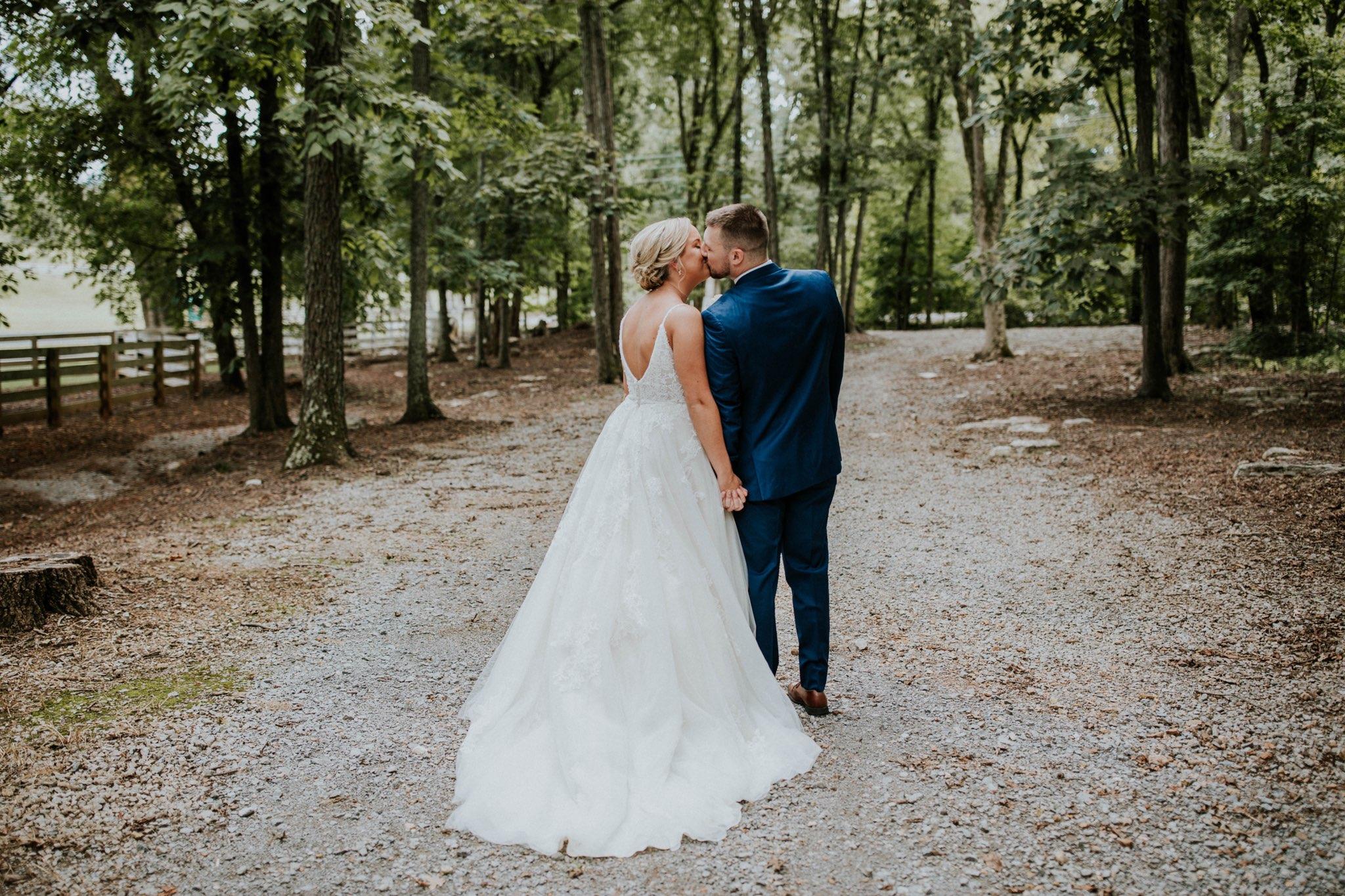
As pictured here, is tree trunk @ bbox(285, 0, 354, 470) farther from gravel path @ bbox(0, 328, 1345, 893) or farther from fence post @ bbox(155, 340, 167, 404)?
fence post @ bbox(155, 340, 167, 404)

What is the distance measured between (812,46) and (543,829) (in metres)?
25.5

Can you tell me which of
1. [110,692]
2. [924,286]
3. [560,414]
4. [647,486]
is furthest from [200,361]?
[924,286]

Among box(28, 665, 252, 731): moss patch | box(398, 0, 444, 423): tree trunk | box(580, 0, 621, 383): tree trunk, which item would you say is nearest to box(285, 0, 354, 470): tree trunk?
box(398, 0, 444, 423): tree trunk

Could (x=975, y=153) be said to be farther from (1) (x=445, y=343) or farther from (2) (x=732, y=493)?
(2) (x=732, y=493)

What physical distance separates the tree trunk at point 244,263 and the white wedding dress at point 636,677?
11.5 meters

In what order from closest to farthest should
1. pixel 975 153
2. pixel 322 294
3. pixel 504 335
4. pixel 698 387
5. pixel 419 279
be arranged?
pixel 698 387 → pixel 322 294 → pixel 419 279 → pixel 975 153 → pixel 504 335

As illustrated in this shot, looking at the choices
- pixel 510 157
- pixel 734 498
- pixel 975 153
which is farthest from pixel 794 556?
pixel 975 153

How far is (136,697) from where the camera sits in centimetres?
445

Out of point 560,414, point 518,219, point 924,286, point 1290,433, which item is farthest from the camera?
point 924,286

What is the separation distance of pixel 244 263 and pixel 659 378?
12217mm

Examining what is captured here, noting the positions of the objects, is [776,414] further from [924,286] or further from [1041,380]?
[924,286]

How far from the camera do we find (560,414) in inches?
611

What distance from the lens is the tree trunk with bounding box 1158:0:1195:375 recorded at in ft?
37.8

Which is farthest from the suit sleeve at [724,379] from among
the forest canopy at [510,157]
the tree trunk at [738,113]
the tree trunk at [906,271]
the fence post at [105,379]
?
the tree trunk at [906,271]
